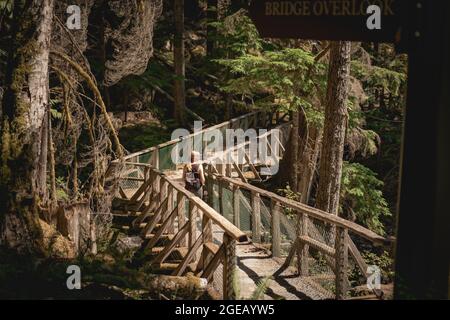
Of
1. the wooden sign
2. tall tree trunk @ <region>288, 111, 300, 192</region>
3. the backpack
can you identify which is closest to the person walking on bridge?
the backpack

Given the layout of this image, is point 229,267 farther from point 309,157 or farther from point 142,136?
→ point 142,136

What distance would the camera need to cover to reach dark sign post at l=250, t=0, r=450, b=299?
12.2 ft

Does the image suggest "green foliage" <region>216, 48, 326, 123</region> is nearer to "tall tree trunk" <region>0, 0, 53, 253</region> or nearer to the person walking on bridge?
the person walking on bridge

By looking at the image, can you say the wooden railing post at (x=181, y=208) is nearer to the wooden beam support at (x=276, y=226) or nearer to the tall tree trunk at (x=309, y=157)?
the wooden beam support at (x=276, y=226)

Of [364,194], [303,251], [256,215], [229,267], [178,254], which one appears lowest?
[178,254]

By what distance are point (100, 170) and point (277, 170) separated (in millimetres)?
13859

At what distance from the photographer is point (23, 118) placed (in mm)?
6965

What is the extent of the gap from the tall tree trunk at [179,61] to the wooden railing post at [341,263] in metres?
19.3

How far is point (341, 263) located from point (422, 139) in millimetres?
3688

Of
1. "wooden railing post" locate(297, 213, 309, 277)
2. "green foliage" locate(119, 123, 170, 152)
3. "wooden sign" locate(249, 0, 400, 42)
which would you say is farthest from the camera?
"green foliage" locate(119, 123, 170, 152)

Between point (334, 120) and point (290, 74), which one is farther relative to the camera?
point (290, 74)

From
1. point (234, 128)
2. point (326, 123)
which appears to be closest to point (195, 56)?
point (234, 128)

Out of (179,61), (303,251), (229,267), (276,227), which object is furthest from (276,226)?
(179,61)

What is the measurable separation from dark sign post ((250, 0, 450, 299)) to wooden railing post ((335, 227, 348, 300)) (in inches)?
118
